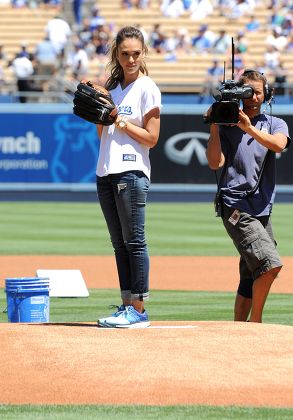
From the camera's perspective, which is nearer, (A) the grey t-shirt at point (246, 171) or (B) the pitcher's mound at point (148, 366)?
(B) the pitcher's mound at point (148, 366)

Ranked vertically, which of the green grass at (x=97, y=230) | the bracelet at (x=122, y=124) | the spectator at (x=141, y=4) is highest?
the spectator at (x=141, y=4)

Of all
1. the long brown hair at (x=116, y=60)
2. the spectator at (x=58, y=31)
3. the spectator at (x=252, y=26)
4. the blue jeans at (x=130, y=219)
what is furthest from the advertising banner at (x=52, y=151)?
the blue jeans at (x=130, y=219)

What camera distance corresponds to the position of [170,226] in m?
20.1

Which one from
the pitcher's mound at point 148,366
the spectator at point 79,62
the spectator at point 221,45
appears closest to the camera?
the pitcher's mound at point 148,366

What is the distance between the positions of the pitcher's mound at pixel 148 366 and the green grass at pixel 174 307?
241 cm

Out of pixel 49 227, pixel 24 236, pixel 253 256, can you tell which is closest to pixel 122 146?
pixel 253 256

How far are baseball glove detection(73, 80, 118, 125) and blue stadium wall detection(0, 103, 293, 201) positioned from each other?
1886cm

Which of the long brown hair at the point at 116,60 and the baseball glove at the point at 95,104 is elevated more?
the long brown hair at the point at 116,60

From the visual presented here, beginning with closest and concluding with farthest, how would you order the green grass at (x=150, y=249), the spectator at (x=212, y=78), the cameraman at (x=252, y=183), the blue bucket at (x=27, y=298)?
the green grass at (x=150, y=249), the cameraman at (x=252, y=183), the blue bucket at (x=27, y=298), the spectator at (x=212, y=78)

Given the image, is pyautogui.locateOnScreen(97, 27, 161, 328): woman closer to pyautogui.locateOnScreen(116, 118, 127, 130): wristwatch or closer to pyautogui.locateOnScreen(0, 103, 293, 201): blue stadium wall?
pyautogui.locateOnScreen(116, 118, 127, 130): wristwatch

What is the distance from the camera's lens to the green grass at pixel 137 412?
5562 millimetres

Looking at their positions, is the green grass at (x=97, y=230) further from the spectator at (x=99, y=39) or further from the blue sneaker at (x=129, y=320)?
the blue sneaker at (x=129, y=320)

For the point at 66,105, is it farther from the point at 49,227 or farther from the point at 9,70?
the point at 49,227

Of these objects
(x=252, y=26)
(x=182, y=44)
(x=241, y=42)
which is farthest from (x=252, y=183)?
(x=252, y=26)
